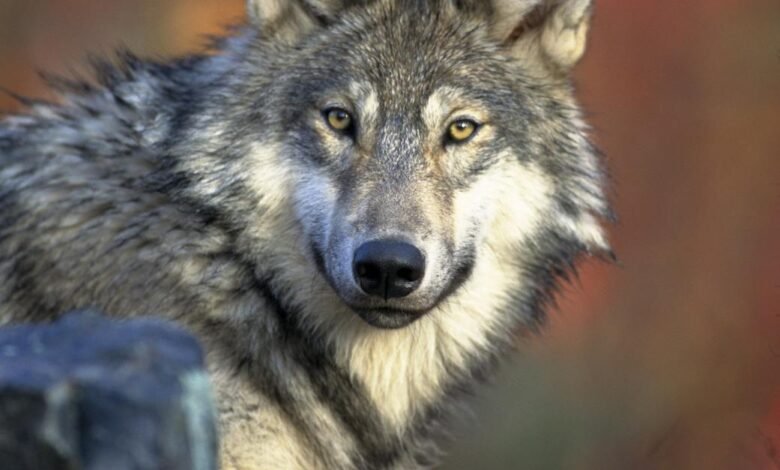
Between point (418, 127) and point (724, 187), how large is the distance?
22.6 feet

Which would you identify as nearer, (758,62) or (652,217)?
(652,217)

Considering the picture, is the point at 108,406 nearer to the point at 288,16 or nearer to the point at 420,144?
the point at 420,144

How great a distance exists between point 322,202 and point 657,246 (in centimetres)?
644

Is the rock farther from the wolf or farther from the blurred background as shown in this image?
the blurred background

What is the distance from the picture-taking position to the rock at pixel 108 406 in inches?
88.3

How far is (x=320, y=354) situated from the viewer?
4605mm

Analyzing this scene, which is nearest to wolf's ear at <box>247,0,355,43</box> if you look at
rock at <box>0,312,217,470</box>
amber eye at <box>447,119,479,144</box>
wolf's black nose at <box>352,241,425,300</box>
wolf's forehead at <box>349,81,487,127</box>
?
wolf's forehead at <box>349,81,487,127</box>

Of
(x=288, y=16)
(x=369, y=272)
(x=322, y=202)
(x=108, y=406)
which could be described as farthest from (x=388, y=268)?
(x=108, y=406)

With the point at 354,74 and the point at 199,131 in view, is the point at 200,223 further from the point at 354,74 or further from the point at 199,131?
the point at 354,74

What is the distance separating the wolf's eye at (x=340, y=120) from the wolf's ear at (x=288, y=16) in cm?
40

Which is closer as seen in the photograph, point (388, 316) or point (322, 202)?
point (388, 316)

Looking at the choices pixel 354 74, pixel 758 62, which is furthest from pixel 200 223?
pixel 758 62

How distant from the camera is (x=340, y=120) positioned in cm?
443

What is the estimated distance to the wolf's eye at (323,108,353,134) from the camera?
4.42 metres
